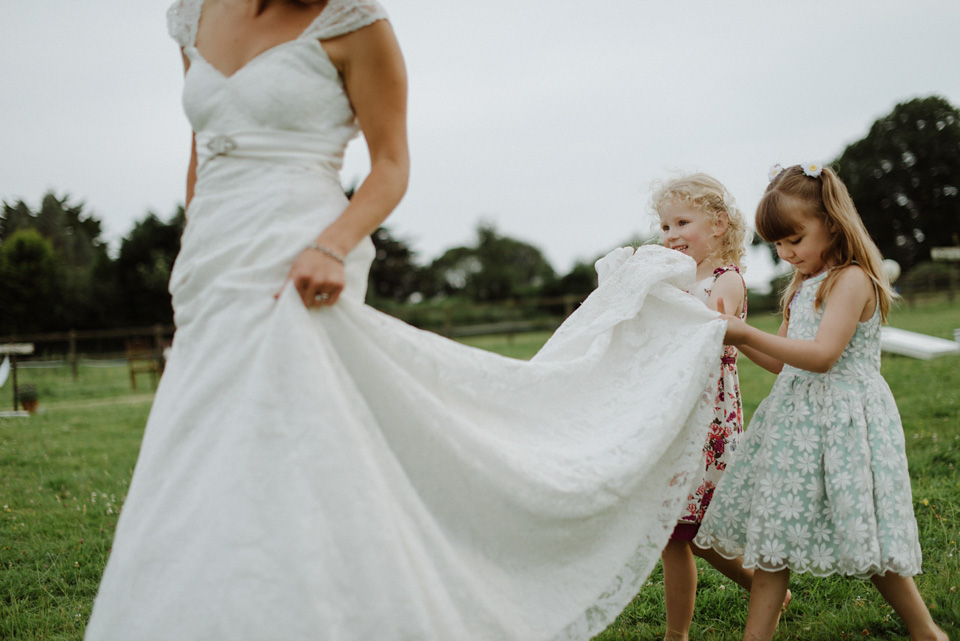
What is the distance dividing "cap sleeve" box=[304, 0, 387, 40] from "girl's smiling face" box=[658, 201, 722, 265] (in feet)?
5.69

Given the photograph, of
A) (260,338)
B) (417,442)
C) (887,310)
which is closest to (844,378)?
(887,310)

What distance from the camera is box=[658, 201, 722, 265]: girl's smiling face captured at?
3.12m

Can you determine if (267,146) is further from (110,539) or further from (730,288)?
(110,539)

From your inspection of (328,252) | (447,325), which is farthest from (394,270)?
(328,252)

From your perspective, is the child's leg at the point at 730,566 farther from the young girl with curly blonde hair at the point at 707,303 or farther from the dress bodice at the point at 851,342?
the dress bodice at the point at 851,342

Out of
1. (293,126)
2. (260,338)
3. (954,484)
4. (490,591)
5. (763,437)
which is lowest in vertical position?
(954,484)

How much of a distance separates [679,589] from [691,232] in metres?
1.50

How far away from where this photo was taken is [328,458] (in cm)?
159

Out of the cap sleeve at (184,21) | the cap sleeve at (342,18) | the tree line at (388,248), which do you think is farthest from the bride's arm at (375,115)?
the tree line at (388,248)

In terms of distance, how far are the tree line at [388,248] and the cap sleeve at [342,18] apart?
111 ft

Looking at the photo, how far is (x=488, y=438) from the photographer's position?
6.52ft

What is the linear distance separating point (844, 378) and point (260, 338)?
6.99ft

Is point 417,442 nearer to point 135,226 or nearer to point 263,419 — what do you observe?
point 263,419

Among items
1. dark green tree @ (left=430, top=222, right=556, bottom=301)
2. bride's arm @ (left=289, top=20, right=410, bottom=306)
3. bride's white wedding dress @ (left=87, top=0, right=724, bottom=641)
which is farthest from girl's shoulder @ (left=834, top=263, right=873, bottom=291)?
dark green tree @ (left=430, top=222, right=556, bottom=301)
